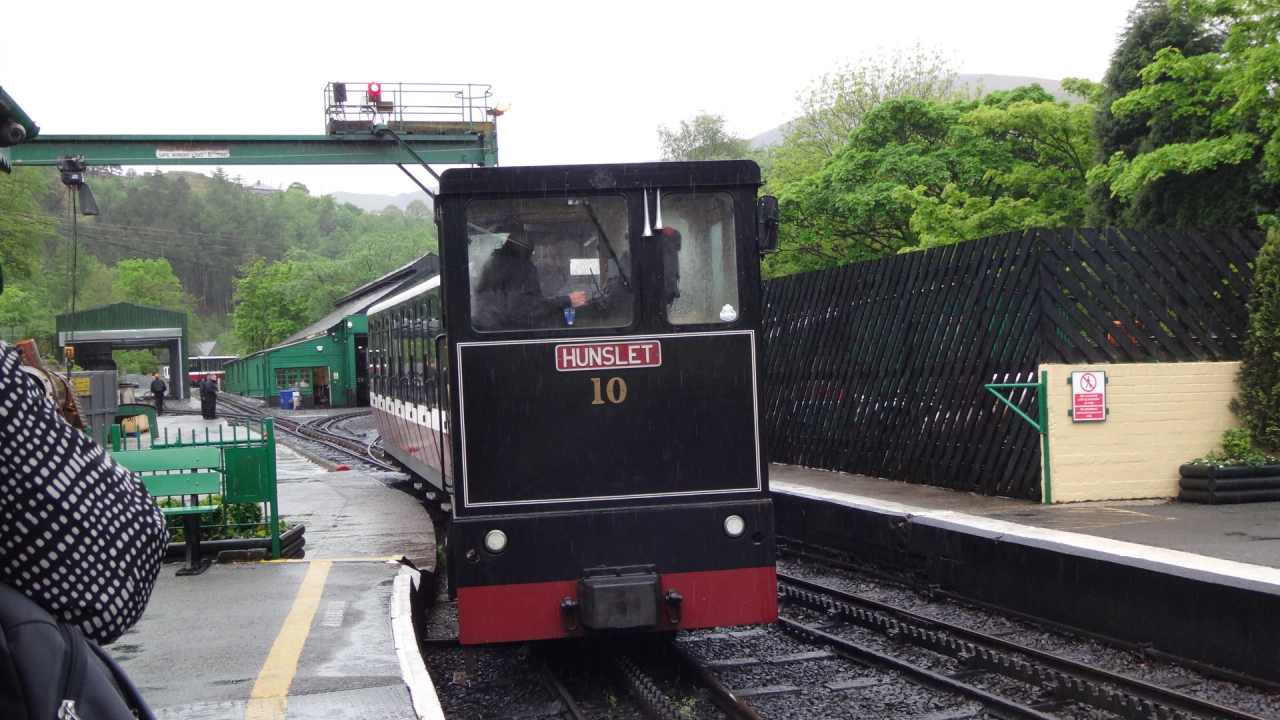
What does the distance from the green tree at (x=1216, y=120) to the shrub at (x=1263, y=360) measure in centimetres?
444

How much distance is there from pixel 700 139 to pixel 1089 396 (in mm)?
48801

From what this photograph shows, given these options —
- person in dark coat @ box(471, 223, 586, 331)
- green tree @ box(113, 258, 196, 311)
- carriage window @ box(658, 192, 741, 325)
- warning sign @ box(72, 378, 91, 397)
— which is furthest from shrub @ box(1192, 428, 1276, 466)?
green tree @ box(113, 258, 196, 311)

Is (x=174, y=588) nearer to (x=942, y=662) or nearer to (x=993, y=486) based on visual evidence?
(x=942, y=662)

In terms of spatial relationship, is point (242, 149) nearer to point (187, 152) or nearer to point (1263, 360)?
point (187, 152)

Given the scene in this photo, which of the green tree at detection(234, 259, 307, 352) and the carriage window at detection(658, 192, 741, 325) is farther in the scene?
the green tree at detection(234, 259, 307, 352)

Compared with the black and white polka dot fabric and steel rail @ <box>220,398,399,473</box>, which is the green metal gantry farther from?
the black and white polka dot fabric

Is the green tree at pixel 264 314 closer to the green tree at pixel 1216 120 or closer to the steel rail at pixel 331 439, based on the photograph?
the steel rail at pixel 331 439

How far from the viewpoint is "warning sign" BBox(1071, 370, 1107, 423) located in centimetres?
1073

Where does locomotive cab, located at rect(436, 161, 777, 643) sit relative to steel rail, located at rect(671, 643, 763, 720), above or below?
above

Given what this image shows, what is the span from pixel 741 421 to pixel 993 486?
5.96m

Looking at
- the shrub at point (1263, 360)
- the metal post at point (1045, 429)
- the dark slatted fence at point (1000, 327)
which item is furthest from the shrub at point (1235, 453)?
the metal post at point (1045, 429)

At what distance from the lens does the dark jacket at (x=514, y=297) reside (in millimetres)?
6488

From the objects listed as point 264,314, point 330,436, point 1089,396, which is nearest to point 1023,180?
point 1089,396

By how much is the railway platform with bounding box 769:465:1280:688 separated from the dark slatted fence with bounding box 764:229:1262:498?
0.77m
